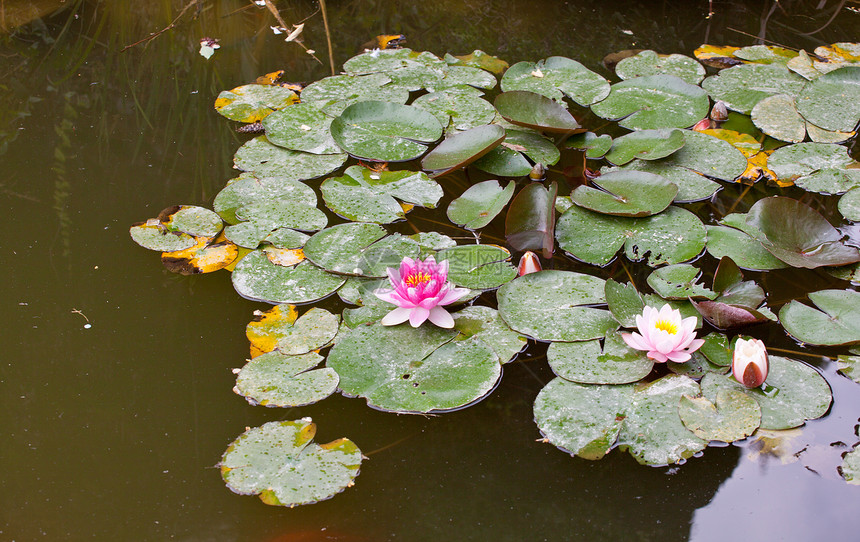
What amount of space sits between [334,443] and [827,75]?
2704 mm

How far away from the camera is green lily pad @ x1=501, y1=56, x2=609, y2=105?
2885 mm

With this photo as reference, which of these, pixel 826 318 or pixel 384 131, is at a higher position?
pixel 384 131

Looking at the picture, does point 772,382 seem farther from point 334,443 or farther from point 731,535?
point 334,443

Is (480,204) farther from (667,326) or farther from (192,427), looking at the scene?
(192,427)

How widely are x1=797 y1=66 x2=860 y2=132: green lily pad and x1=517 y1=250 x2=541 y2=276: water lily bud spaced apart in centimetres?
154

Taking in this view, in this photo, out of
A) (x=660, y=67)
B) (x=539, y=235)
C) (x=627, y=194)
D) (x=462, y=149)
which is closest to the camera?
(x=539, y=235)

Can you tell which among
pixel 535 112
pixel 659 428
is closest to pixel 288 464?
pixel 659 428

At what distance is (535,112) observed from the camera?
8.57ft

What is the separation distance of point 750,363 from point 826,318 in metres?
0.44

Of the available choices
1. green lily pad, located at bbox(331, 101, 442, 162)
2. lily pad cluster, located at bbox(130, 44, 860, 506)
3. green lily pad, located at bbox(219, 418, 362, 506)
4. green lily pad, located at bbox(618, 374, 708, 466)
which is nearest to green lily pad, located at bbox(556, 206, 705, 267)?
lily pad cluster, located at bbox(130, 44, 860, 506)

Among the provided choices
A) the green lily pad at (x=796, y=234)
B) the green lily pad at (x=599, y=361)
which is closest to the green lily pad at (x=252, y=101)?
the green lily pad at (x=599, y=361)

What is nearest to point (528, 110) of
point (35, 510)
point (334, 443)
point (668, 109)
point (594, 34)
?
point (668, 109)

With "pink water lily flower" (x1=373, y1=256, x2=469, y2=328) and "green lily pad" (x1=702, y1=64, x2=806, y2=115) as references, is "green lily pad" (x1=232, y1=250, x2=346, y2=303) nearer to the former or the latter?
"pink water lily flower" (x1=373, y1=256, x2=469, y2=328)

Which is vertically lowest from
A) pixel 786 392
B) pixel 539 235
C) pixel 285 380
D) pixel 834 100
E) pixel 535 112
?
pixel 786 392
